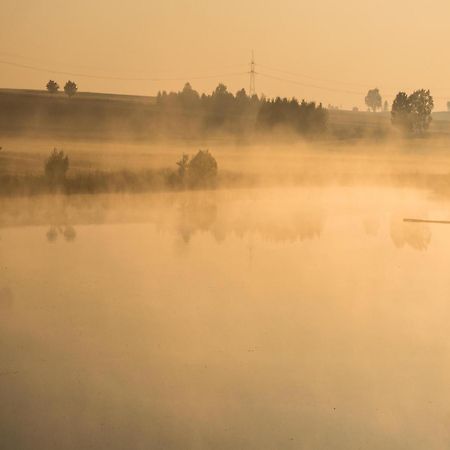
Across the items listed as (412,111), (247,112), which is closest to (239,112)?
(247,112)

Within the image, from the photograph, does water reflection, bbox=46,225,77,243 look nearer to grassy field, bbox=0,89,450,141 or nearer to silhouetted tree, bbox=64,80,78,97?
grassy field, bbox=0,89,450,141

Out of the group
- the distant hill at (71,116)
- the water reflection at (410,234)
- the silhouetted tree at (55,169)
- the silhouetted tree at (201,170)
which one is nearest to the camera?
the water reflection at (410,234)

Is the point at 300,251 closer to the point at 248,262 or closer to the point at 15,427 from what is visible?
the point at 248,262

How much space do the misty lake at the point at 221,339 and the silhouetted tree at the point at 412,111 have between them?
310ft

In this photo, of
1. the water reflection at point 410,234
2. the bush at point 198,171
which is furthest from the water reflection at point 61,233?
the bush at point 198,171

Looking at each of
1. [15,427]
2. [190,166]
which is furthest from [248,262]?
[190,166]

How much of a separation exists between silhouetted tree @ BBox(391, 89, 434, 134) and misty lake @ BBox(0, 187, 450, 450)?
94.6 meters

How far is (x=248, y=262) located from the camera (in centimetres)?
2302

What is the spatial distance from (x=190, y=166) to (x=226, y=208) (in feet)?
37.0

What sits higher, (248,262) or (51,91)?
(51,91)

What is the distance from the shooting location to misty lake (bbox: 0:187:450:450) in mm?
10906

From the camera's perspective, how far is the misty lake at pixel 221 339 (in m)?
10.9

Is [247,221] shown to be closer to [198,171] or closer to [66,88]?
[198,171]

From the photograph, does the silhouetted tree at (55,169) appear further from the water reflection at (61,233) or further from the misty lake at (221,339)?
the misty lake at (221,339)
